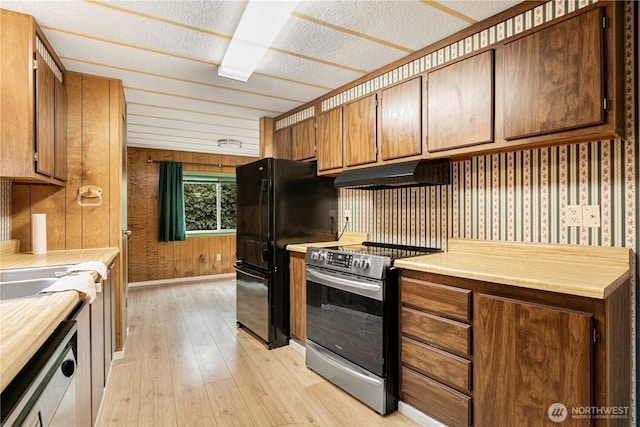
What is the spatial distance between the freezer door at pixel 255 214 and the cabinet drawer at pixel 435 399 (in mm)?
1468

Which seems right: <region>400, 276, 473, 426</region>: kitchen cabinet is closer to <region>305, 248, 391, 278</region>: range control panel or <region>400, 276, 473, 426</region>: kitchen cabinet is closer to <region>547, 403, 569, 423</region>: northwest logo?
<region>305, 248, 391, 278</region>: range control panel

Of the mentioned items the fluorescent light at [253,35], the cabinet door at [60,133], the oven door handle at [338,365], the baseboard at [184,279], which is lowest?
the baseboard at [184,279]

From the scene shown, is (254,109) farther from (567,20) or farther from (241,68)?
(567,20)

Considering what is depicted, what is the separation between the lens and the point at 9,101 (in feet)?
5.67

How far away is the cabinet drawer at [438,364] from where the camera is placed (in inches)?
63.9

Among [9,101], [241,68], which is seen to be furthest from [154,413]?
[241,68]

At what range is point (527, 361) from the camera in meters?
1.40

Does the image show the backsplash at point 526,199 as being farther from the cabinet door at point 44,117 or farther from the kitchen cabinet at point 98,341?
the cabinet door at point 44,117

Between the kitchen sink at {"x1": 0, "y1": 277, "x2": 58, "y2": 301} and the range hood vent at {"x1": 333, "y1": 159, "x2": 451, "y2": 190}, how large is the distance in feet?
6.38

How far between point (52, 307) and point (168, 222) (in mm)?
4724

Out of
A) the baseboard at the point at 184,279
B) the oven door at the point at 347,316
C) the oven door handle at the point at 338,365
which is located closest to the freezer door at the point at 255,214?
the oven door at the point at 347,316

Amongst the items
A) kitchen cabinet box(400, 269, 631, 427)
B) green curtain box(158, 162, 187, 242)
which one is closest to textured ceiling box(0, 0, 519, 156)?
kitchen cabinet box(400, 269, 631, 427)

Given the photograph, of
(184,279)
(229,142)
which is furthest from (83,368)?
(184,279)

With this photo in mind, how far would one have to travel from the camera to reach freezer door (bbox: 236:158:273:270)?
2883 millimetres
